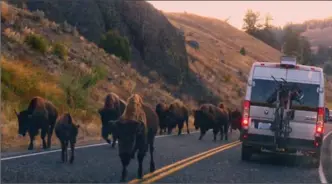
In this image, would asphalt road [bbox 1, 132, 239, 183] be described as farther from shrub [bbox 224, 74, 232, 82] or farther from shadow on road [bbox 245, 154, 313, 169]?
shrub [bbox 224, 74, 232, 82]

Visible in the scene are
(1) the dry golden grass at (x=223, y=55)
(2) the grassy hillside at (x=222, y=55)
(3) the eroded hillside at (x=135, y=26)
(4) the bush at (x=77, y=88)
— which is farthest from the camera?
(2) the grassy hillside at (x=222, y=55)

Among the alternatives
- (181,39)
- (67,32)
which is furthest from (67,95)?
(181,39)

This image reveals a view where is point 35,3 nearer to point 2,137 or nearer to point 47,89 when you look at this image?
point 47,89

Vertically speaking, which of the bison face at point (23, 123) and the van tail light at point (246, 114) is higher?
the van tail light at point (246, 114)

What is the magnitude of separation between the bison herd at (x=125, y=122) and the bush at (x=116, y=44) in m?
17.8

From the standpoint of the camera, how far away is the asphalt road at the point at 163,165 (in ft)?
43.5

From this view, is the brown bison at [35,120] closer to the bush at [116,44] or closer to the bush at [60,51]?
the bush at [60,51]

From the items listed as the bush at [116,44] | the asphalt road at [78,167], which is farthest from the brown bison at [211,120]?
the bush at [116,44]

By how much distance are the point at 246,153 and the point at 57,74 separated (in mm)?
20443

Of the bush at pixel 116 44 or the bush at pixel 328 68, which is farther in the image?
the bush at pixel 116 44

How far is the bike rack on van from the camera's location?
59.4 feet

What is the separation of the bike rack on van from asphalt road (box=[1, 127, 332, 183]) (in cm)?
90

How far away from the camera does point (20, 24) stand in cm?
4241

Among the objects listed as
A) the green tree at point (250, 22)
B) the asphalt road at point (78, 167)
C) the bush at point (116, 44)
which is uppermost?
the green tree at point (250, 22)
